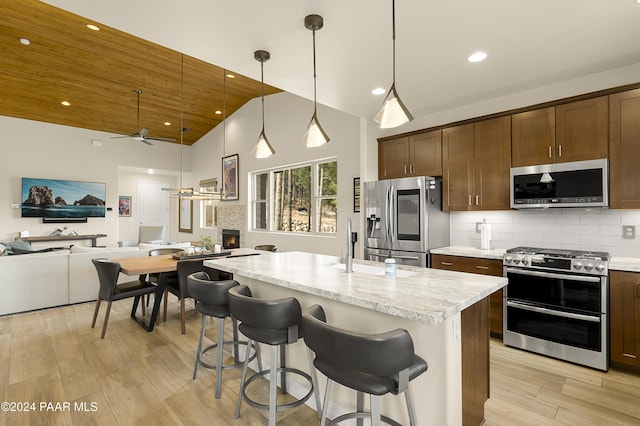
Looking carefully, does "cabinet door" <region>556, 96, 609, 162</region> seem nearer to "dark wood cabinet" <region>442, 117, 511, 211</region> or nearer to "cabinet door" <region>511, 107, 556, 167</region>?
"cabinet door" <region>511, 107, 556, 167</region>

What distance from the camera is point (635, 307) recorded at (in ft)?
8.25

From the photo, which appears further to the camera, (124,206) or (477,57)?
(124,206)

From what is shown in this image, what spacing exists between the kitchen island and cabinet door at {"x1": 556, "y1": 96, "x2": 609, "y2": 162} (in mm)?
1996

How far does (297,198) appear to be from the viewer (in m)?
6.07

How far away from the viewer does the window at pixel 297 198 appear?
539 centimetres

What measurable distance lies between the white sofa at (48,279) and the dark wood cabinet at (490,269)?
15.2 ft

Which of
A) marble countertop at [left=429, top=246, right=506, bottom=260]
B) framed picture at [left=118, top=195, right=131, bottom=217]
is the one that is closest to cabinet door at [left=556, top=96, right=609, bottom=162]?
marble countertop at [left=429, top=246, right=506, bottom=260]

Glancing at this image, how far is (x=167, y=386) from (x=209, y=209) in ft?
21.7

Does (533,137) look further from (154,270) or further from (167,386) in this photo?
(154,270)

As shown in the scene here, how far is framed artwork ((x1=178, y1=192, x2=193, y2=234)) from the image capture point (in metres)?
9.16

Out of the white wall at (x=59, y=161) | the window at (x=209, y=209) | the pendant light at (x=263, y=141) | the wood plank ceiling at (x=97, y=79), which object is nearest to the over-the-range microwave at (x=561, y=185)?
the pendant light at (x=263, y=141)

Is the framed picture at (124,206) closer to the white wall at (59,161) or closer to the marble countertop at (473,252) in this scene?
the white wall at (59,161)

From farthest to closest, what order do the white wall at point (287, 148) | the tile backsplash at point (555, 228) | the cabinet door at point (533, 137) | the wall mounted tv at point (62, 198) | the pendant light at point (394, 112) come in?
the wall mounted tv at point (62, 198)
the white wall at point (287, 148)
the cabinet door at point (533, 137)
the tile backsplash at point (555, 228)
the pendant light at point (394, 112)

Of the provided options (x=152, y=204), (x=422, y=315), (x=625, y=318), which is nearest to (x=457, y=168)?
(x=625, y=318)
